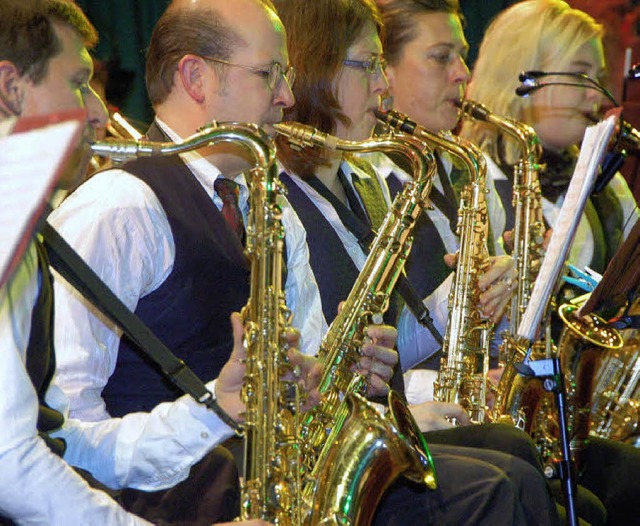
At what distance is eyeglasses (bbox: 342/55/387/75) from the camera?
3811 mm

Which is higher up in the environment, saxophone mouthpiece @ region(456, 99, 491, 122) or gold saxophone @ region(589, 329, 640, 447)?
saxophone mouthpiece @ region(456, 99, 491, 122)

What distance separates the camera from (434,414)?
135 inches

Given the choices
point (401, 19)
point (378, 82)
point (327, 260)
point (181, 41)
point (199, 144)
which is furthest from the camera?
point (401, 19)

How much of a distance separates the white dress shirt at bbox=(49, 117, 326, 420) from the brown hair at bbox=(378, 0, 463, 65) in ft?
6.61

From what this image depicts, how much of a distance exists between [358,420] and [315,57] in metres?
1.57

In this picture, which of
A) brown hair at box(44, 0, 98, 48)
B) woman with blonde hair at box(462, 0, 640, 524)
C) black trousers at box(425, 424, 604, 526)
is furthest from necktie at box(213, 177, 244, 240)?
woman with blonde hair at box(462, 0, 640, 524)

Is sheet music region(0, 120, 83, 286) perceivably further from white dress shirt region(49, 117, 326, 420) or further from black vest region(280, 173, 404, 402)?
black vest region(280, 173, 404, 402)

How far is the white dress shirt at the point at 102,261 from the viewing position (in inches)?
104

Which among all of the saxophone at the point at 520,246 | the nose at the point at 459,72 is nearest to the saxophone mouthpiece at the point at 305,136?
the saxophone at the point at 520,246

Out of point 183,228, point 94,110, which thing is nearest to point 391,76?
point 183,228

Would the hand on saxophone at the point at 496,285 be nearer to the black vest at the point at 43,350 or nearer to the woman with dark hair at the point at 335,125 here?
the woman with dark hair at the point at 335,125

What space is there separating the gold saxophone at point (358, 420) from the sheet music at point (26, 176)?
169 centimetres

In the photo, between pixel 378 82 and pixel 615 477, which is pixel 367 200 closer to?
pixel 378 82

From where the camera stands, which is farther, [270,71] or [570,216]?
[270,71]
